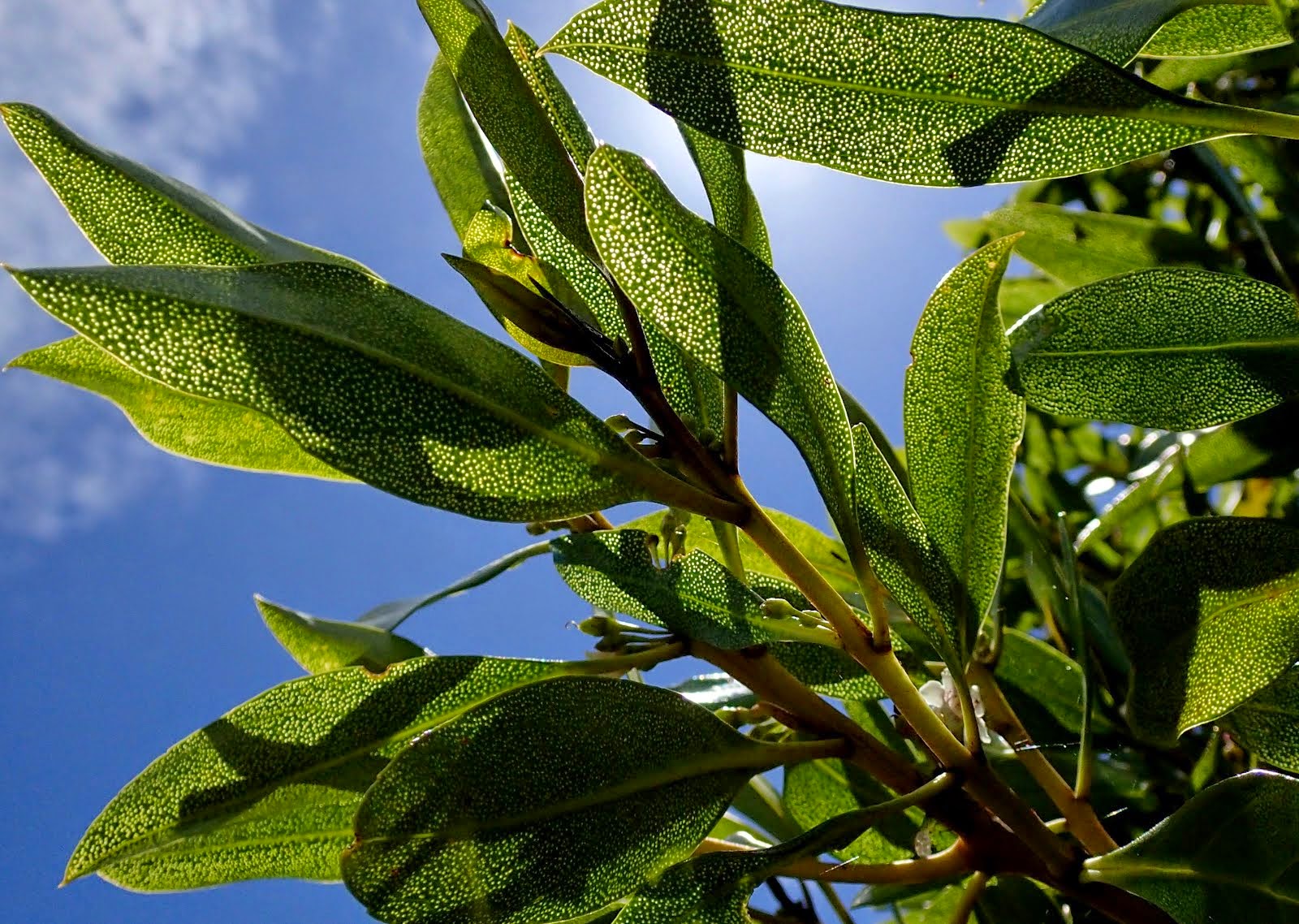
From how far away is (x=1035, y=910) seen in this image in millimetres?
931

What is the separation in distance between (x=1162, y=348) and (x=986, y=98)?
0.23 meters

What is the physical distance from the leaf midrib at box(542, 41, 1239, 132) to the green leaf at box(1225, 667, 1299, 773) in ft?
1.24

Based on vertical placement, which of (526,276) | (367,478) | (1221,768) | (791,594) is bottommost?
(1221,768)

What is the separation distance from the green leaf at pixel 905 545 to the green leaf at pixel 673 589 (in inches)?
2.4

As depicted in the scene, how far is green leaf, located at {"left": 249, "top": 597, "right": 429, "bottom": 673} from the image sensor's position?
766 mm

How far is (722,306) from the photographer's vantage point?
60cm

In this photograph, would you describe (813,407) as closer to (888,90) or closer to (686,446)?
(686,446)

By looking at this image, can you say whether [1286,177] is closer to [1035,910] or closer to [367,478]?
[1035,910]

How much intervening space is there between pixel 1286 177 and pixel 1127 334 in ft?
2.06

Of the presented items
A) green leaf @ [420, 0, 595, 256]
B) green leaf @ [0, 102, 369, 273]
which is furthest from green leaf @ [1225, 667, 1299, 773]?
green leaf @ [0, 102, 369, 273]

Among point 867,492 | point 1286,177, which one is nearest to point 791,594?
point 867,492

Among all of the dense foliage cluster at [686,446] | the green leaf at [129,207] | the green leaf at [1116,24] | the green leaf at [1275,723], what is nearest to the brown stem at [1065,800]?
the dense foliage cluster at [686,446]

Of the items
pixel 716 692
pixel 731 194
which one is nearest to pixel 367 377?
pixel 731 194

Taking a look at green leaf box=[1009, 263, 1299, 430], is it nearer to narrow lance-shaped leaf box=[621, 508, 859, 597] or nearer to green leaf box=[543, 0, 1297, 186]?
green leaf box=[543, 0, 1297, 186]
